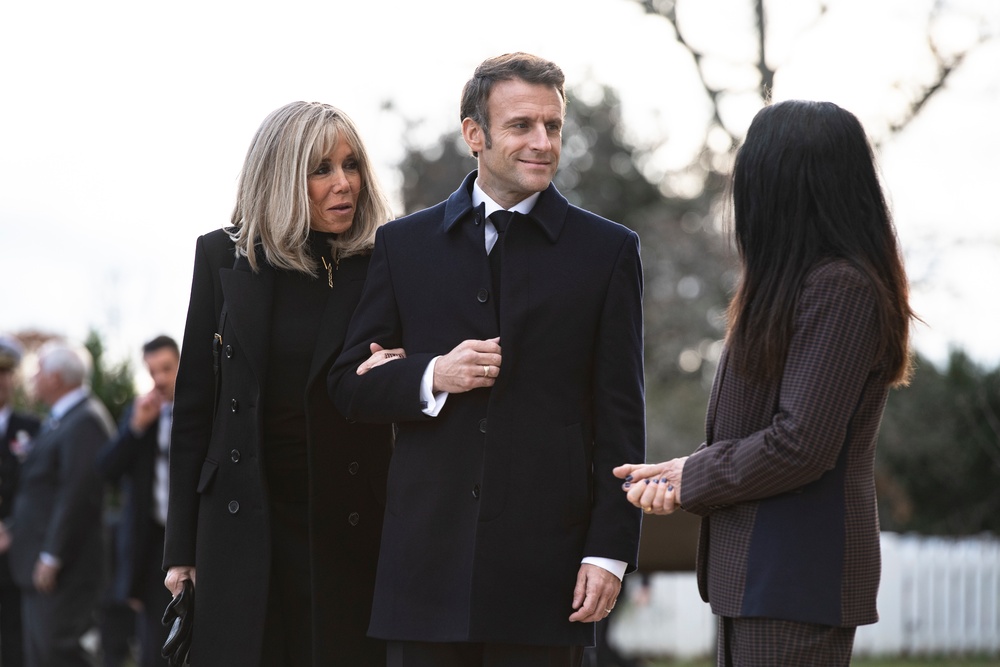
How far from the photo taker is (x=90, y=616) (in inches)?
305

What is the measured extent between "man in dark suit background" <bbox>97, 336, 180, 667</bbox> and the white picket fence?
5704 millimetres

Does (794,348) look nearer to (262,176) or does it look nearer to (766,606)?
(766,606)

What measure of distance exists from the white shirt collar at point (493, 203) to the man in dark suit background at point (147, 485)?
3871 mm

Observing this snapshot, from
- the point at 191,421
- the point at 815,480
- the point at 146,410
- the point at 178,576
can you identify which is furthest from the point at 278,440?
the point at 146,410

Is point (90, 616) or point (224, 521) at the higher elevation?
point (224, 521)

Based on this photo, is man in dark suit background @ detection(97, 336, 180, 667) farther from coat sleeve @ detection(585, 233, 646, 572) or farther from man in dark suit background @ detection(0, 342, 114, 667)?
coat sleeve @ detection(585, 233, 646, 572)

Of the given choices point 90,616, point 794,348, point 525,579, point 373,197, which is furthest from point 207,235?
point 90,616

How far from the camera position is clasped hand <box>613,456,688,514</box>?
2.92 m

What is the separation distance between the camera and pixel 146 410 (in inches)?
280

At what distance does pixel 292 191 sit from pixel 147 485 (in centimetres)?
355

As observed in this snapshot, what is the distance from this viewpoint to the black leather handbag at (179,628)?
12.3 feet

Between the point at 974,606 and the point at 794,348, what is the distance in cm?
1071

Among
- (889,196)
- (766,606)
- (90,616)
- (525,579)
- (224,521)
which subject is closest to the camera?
(766,606)

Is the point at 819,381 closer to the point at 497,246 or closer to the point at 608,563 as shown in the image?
the point at 608,563
